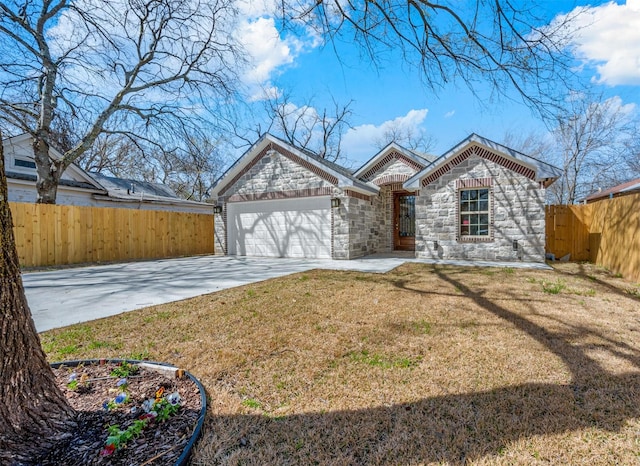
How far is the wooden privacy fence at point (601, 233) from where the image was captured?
7324 millimetres

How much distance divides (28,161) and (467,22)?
18437 millimetres

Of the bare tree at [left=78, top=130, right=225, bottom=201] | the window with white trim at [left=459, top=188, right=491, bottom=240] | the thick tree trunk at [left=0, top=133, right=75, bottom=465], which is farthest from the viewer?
the bare tree at [left=78, top=130, right=225, bottom=201]

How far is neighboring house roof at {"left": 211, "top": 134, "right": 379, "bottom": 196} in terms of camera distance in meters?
11.2

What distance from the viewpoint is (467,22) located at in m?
4.27

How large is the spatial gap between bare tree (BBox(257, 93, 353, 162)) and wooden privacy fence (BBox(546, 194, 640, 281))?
18.9m

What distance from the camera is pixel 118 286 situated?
22.0 feet

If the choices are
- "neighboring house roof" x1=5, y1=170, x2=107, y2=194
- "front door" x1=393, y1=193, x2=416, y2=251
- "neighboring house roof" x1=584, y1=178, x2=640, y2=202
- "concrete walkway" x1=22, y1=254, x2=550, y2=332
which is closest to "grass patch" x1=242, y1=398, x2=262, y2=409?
"concrete walkway" x1=22, y1=254, x2=550, y2=332

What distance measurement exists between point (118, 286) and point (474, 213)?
34.0 ft

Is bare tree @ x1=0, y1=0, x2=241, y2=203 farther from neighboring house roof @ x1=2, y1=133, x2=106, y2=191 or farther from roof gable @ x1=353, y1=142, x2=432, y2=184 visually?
roof gable @ x1=353, y1=142, x2=432, y2=184

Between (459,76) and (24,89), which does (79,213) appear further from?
(459,76)

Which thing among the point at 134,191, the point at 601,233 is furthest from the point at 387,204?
the point at 134,191

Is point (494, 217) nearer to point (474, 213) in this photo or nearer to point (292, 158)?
point (474, 213)

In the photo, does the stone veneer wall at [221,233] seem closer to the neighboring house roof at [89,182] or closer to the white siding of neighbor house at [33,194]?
the neighboring house roof at [89,182]

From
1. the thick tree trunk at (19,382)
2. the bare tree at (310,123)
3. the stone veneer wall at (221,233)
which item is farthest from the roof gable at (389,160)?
the thick tree trunk at (19,382)
